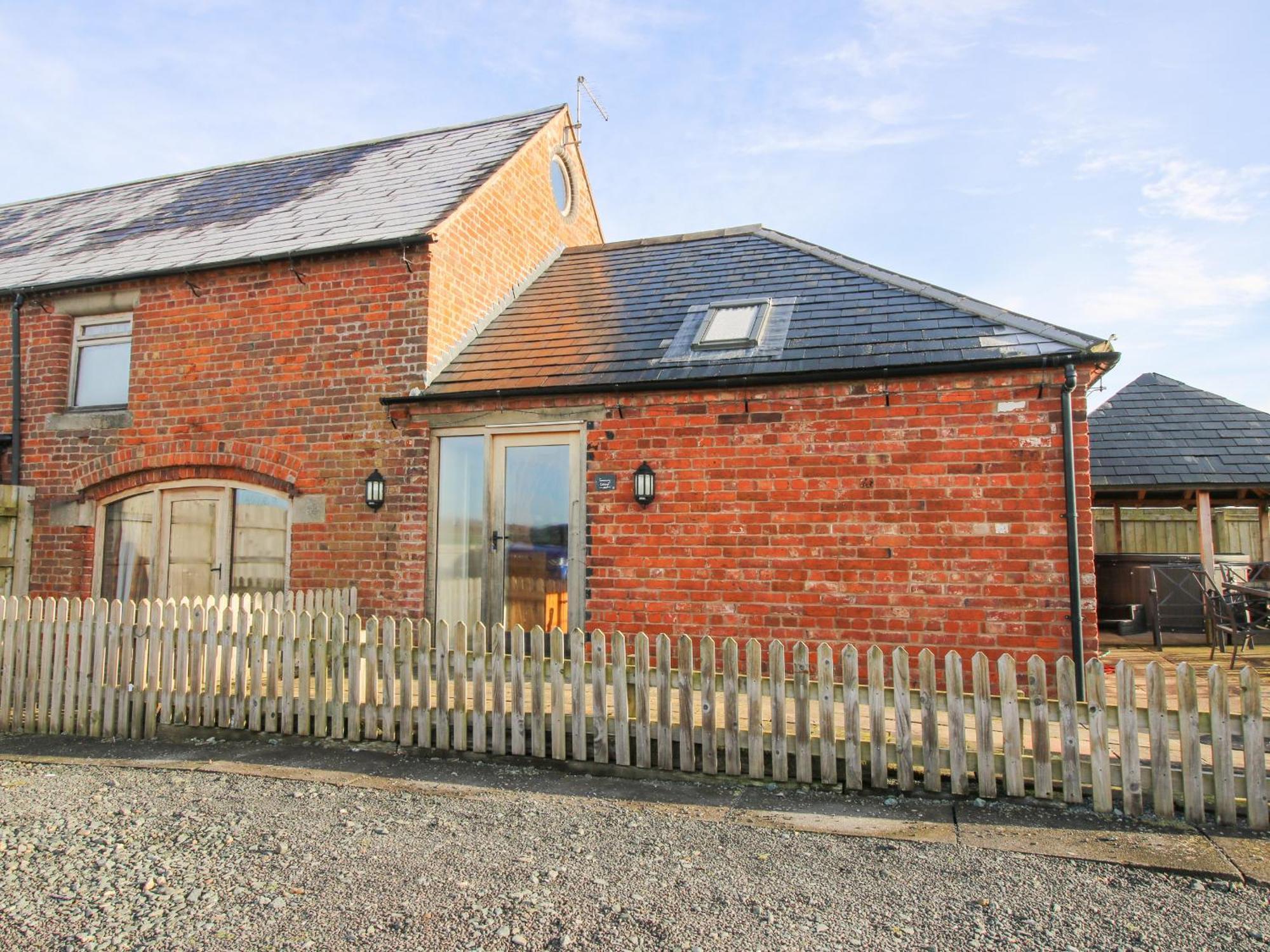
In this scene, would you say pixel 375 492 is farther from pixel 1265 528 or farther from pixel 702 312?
pixel 1265 528

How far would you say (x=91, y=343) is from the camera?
10.5m

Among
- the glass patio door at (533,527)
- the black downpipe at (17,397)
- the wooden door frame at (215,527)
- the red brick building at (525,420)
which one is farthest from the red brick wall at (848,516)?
the black downpipe at (17,397)

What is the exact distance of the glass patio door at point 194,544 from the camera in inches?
374

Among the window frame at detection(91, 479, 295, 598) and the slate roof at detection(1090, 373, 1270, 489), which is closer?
the window frame at detection(91, 479, 295, 598)

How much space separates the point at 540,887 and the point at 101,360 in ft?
33.3

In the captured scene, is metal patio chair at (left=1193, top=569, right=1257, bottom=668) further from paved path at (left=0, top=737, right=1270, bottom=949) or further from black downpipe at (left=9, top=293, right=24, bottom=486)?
black downpipe at (left=9, top=293, right=24, bottom=486)

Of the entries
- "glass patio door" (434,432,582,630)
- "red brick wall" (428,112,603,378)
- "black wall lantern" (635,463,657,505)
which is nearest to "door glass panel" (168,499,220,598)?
"glass patio door" (434,432,582,630)

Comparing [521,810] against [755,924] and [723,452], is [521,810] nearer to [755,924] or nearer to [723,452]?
[755,924]

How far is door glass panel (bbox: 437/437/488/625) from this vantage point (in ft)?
28.2

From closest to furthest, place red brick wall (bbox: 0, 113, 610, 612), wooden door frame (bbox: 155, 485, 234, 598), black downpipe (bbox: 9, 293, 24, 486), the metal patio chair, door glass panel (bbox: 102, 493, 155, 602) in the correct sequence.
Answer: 1. the metal patio chair
2. red brick wall (bbox: 0, 113, 610, 612)
3. wooden door frame (bbox: 155, 485, 234, 598)
4. door glass panel (bbox: 102, 493, 155, 602)
5. black downpipe (bbox: 9, 293, 24, 486)

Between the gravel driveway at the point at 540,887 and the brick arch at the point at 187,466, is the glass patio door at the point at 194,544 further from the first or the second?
the gravel driveway at the point at 540,887

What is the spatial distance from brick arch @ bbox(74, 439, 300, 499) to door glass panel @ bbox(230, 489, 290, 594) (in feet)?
0.84

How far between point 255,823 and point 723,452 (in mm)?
4925

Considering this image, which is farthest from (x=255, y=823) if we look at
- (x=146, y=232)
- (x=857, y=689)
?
(x=146, y=232)
